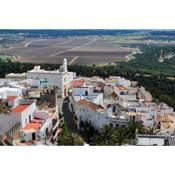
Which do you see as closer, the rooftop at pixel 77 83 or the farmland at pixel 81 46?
the rooftop at pixel 77 83

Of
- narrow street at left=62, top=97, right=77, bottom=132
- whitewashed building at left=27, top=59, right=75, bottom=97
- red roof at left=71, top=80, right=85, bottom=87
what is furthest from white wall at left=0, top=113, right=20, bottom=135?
red roof at left=71, top=80, right=85, bottom=87

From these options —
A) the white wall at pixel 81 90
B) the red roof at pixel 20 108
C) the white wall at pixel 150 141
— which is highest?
the white wall at pixel 150 141

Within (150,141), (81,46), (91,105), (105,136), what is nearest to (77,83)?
(81,46)

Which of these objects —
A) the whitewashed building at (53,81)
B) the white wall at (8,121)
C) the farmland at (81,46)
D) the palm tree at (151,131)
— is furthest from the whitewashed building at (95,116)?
the farmland at (81,46)

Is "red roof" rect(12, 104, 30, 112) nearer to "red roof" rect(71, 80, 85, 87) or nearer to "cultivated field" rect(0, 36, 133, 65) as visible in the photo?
"red roof" rect(71, 80, 85, 87)

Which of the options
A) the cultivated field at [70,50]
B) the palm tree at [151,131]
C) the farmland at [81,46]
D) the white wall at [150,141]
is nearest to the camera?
the white wall at [150,141]

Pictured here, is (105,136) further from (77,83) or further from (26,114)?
(77,83)

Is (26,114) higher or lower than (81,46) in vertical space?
lower

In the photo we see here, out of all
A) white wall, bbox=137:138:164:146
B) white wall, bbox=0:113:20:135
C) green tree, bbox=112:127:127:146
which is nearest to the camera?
white wall, bbox=137:138:164:146

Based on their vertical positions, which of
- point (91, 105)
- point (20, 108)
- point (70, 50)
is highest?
point (70, 50)

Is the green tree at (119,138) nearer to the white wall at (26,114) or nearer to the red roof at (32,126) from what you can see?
the red roof at (32,126)
